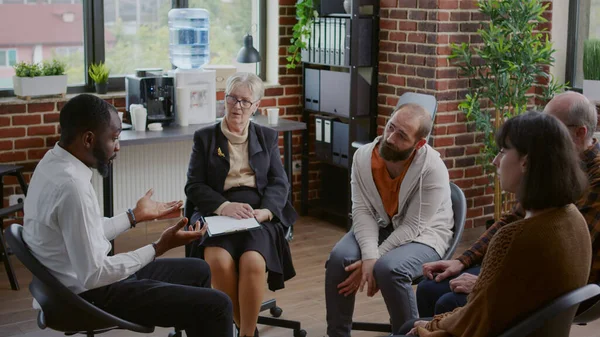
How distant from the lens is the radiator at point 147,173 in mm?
5418

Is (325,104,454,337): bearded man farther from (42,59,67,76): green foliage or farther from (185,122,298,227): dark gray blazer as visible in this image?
(42,59,67,76): green foliage

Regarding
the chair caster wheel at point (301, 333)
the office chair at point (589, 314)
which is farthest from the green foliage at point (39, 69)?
the office chair at point (589, 314)

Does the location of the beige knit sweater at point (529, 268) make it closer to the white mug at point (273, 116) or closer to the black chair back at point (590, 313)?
the black chair back at point (590, 313)

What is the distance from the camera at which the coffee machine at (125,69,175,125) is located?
5156mm

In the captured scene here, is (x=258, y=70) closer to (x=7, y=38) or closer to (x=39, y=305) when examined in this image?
(x=7, y=38)

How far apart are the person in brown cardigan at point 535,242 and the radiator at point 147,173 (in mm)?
3515

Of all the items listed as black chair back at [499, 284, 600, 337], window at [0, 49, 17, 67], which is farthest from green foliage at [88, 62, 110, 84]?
black chair back at [499, 284, 600, 337]

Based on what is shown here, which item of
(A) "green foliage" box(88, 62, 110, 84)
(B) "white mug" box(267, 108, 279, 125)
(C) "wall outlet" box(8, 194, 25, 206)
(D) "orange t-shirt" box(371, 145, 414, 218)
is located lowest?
(C) "wall outlet" box(8, 194, 25, 206)

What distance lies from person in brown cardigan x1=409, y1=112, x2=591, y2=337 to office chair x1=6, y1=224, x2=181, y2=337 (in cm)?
113

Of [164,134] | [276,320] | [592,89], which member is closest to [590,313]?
[276,320]

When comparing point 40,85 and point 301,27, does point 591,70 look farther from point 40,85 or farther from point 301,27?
point 40,85

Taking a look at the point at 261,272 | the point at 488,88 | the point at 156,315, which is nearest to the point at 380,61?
the point at 488,88

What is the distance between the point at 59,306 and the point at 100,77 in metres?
2.95

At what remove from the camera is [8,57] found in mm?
5297
